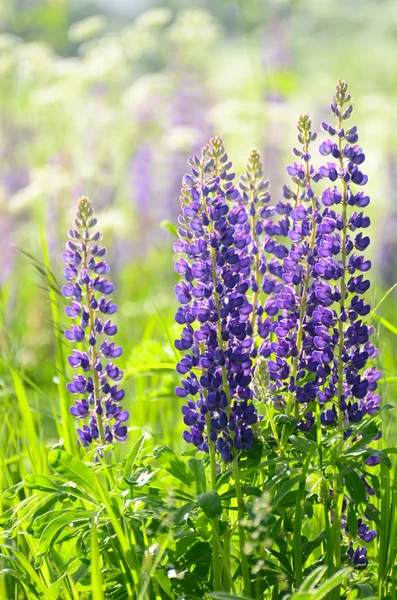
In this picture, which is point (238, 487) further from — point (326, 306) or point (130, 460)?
point (326, 306)

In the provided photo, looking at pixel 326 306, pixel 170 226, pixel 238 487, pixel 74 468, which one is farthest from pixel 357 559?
pixel 170 226

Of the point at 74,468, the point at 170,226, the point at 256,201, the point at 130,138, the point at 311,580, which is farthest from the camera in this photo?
the point at 130,138

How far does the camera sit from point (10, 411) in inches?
133

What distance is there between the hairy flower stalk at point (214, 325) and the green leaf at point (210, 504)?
0.74ft

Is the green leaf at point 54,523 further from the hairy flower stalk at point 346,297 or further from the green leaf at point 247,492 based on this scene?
the hairy flower stalk at point 346,297

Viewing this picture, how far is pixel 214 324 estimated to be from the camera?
237 centimetres

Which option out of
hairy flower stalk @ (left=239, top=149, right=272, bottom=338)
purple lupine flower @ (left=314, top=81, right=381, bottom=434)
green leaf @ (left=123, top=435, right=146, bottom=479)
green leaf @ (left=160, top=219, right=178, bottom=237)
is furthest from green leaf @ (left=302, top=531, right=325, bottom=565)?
green leaf @ (left=160, top=219, right=178, bottom=237)

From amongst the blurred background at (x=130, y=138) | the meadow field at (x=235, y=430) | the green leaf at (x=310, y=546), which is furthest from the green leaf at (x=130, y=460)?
the blurred background at (x=130, y=138)

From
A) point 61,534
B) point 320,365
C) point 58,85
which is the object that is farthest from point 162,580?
point 58,85

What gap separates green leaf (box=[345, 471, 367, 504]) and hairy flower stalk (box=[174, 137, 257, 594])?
27 centimetres

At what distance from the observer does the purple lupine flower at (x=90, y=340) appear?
2.51 metres

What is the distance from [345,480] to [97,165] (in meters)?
6.17

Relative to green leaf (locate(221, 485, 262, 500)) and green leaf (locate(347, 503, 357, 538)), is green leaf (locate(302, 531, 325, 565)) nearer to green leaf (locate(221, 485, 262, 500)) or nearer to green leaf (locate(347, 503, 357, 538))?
green leaf (locate(347, 503, 357, 538))

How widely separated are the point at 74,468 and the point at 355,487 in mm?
698
